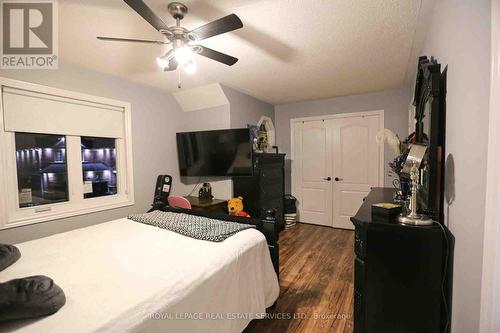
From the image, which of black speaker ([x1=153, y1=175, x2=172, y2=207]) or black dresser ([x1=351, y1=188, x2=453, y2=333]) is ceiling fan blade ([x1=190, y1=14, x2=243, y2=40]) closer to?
black dresser ([x1=351, y1=188, x2=453, y2=333])

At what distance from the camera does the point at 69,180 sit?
2.54 metres

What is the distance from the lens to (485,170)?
31.6 inches

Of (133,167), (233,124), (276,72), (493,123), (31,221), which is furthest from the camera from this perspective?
(233,124)

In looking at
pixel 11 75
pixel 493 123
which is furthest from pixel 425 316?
pixel 11 75

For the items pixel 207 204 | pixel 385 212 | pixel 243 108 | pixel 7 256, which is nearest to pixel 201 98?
pixel 243 108

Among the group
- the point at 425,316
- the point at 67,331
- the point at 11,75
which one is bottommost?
the point at 425,316

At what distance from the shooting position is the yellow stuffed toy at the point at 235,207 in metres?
3.36

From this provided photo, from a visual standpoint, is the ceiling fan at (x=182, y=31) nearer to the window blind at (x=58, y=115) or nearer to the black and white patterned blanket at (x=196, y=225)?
the black and white patterned blanket at (x=196, y=225)

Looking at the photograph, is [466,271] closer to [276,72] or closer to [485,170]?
[485,170]

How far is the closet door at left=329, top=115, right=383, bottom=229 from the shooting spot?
3848 millimetres

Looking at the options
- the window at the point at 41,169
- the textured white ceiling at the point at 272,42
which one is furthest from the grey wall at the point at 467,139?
the window at the point at 41,169

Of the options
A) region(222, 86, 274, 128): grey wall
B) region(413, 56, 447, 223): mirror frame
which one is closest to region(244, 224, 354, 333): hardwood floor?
region(413, 56, 447, 223): mirror frame

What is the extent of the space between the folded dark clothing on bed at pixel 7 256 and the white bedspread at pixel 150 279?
31mm

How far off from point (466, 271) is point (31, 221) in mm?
3308
